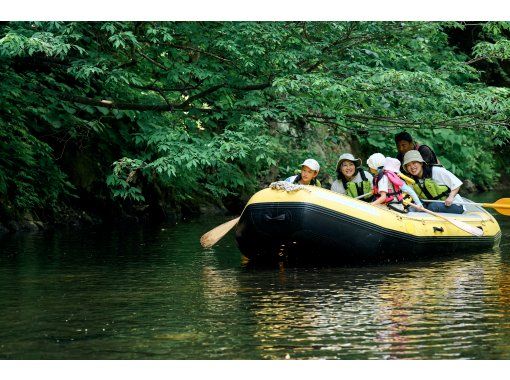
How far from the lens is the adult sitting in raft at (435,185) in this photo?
41.5ft

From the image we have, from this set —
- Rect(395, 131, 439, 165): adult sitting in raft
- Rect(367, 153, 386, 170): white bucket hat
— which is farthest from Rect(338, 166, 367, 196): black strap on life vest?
Rect(395, 131, 439, 165): adult sitting in raft

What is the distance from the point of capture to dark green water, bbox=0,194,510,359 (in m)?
6.46

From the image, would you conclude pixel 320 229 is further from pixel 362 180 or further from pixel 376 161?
pixel 362 180

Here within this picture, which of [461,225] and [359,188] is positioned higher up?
[359,188]

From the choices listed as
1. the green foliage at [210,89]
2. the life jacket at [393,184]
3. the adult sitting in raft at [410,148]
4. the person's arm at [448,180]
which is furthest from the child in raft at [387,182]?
the adult sitting in raft at [410,148]

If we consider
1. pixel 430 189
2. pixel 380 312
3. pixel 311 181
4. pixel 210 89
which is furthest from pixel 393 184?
pixel 380 312

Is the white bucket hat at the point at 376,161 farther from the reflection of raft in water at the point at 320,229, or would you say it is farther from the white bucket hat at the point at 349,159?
the reflection of raft in water at the point at 320,229

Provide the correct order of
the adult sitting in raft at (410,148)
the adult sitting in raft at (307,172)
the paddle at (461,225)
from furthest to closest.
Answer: the adult sitting in raft at (410,148)
the paddle at (461,225)
the adult sitting in raft at (307,172)

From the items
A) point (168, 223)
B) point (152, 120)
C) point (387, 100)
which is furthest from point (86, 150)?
point (387, 100)

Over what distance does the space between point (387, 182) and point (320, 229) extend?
1389mm

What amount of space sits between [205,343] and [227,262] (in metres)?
4.72

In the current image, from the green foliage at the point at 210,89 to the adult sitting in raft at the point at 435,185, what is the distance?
113 cm

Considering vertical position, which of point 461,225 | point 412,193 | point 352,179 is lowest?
point 461,225

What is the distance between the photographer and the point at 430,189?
1276 cm
